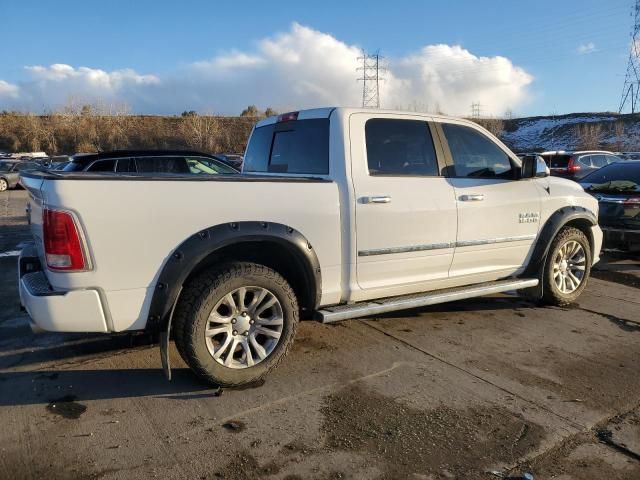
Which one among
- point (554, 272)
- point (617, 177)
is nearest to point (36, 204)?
point (554, 272)

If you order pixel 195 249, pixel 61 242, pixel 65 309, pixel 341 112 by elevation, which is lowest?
pixel 65 309

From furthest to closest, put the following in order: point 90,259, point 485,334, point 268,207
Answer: point 485,334 → point 268,207 → point 90,259

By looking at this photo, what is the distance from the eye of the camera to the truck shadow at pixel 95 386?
341 cm

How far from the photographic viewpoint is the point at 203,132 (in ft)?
203

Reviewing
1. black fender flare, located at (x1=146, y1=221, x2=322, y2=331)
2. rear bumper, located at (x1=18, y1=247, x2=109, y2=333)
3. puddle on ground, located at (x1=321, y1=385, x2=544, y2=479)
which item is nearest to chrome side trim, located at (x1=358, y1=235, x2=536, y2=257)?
black fender flare, located at (x1=146, y1=221, x2=322, y2=331)

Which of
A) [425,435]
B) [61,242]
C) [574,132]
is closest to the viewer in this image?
[61,242]

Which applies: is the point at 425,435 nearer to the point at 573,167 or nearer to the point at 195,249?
the point at 195,249

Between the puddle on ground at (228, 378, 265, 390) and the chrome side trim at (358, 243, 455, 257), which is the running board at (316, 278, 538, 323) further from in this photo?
the puddle on ground at (228, 378, 265, 390)

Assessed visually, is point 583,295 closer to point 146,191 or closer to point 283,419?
point 283,419

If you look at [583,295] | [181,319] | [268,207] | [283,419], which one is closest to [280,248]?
[268,207]

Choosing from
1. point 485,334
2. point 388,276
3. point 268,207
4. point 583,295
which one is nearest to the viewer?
point 268,207

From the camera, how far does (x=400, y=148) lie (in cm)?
429

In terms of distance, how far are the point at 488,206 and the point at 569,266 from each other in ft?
5.18

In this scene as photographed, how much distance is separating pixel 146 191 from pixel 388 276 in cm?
202
